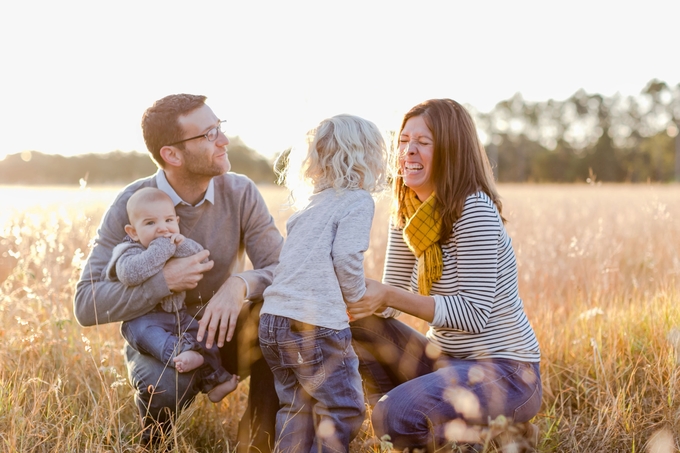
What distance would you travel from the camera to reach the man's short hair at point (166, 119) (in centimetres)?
282

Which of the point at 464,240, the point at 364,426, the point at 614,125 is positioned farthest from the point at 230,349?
the point at 614,125

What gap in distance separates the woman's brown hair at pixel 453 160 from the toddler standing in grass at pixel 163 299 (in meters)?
1.14

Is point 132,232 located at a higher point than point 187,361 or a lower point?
higher

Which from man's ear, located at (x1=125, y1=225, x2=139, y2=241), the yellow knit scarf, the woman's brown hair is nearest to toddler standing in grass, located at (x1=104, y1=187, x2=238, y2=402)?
man's ear, located at (x1=125, y1=225, x2=139, y2=241)

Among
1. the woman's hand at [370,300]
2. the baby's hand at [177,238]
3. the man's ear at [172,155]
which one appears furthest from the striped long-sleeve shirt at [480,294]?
the man's ear at [172,155]

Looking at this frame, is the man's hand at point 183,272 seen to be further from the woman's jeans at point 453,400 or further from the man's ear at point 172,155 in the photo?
the woman's jeans at point 453,400

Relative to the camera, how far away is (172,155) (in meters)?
2.84

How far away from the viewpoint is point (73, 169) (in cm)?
2680

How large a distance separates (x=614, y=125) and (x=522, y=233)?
5202 cm

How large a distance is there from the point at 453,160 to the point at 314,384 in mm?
1079

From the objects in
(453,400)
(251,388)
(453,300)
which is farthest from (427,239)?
(251,388)

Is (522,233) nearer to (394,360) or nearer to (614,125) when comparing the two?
(394,360)

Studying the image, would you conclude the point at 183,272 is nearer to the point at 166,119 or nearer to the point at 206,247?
the point at 206,247

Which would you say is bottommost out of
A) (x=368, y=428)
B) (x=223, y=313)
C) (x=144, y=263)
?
(x=368, y=428)
